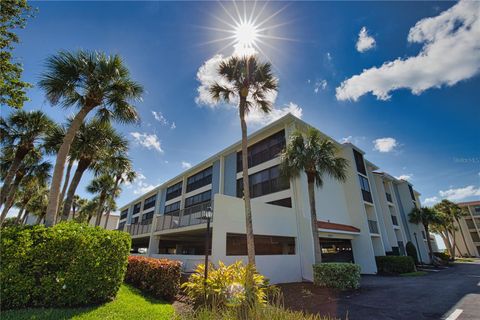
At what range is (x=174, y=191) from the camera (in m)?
33.3

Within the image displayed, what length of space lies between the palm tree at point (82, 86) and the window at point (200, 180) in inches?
678

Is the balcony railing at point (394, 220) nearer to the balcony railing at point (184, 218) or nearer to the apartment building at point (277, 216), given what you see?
the apartment building at point (277, 216)

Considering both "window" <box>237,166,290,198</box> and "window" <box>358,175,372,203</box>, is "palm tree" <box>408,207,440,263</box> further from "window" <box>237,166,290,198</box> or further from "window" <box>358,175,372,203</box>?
"window" <box>237,166,290,198</box>

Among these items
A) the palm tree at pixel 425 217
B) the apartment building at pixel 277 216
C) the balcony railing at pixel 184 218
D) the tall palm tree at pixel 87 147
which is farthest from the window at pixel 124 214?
the palm tree at pixel 425 217

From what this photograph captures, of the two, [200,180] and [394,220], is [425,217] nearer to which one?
[394,220]

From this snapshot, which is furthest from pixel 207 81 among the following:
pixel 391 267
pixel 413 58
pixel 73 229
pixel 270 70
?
pixel 391 267

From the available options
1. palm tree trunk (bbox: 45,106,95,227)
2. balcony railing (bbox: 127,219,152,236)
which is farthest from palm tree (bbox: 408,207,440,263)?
palm tree trunk (bbox: 45,106,95,227)

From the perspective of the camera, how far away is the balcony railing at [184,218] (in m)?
16.3

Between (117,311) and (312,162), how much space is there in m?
12.2

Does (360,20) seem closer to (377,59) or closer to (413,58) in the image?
(377,59)

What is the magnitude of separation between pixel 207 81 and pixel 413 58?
11192mm

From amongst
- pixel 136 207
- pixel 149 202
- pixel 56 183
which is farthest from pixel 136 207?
pixel 56 183

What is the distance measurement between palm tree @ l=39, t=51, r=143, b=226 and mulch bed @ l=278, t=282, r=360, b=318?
33.3 feet

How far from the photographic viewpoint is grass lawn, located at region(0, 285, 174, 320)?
5320 millimetres
